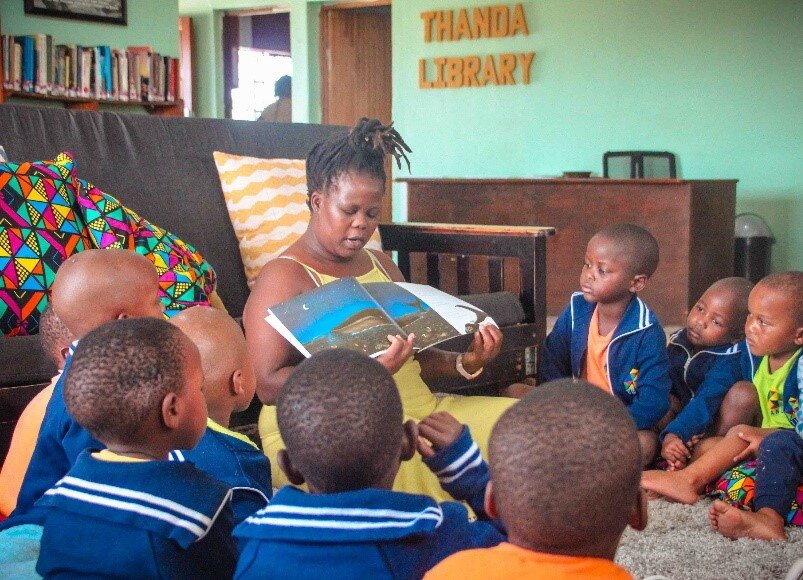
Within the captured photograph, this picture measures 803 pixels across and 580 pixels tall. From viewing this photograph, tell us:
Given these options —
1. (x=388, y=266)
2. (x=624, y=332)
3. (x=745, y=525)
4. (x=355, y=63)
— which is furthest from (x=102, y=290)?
(x=355, y=63)

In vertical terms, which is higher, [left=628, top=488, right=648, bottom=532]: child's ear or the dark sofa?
the dark sofa

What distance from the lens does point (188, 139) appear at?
9.30ft

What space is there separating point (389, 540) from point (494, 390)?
1801mm

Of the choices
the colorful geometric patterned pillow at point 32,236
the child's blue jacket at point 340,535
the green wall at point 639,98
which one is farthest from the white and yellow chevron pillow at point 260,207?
the green wall at point 639,98

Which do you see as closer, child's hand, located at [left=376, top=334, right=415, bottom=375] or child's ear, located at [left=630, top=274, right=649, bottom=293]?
child's hand, located at [left=376, top=334, right=415, bottom=375]

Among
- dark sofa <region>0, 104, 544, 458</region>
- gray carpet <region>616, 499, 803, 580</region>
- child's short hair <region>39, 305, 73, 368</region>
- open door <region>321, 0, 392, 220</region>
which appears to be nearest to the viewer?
child's short hair <region>39, 305, 73, 368</region>

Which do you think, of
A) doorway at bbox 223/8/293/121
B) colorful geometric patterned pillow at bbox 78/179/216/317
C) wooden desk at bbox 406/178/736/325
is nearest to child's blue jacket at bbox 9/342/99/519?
Result: colorful geometric patterned pillow at bbox 78/179/216/317

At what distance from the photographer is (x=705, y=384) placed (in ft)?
7.84

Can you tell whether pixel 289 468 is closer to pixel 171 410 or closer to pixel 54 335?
pixel 171 410

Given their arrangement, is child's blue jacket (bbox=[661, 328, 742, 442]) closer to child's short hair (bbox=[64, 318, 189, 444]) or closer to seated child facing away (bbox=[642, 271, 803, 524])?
seated child facing away (bbox=[642, 271, 803, 524])

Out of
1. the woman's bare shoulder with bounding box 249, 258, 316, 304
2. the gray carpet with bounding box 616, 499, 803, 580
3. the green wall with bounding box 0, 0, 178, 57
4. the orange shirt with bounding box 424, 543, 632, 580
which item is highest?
the green wall with bounding box 0, 0, 178, 57

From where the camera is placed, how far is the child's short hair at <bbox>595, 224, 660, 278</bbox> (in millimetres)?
2453

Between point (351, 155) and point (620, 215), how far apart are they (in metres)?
3.82

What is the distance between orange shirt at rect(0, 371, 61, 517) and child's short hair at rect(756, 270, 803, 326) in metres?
1.58
